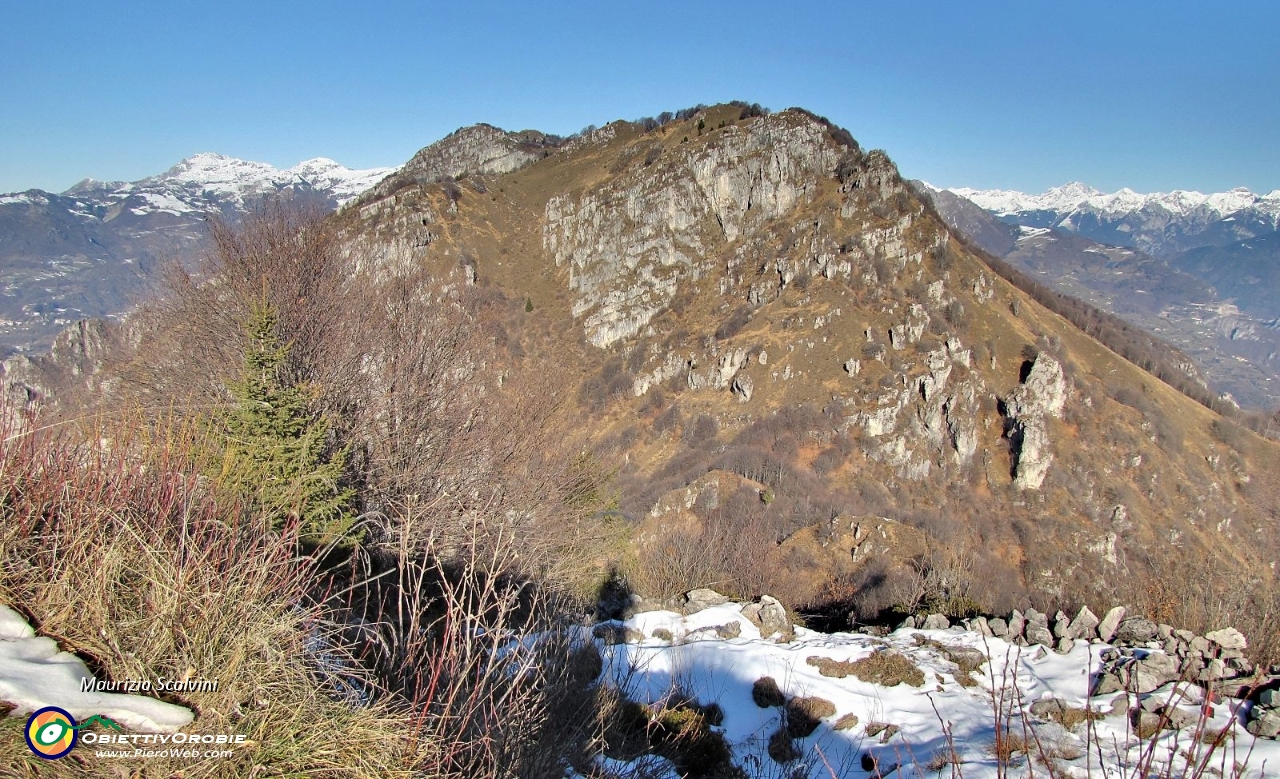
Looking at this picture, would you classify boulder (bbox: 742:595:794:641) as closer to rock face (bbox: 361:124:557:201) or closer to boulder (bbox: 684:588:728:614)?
boulder (bbox: 684:588:728:614)

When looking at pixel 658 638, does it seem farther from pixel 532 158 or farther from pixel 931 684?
pixel 532 158

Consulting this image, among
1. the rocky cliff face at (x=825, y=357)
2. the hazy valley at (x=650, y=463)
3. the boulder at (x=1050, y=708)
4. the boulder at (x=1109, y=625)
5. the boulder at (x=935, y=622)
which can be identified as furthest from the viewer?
the rocky cliff face at (x=825, y=357)

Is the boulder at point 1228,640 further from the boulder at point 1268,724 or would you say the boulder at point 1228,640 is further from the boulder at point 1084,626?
the boulder at point 1268,724

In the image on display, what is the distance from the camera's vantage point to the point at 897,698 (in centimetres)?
778

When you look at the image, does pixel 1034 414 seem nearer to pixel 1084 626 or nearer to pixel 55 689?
pixel 1084 626

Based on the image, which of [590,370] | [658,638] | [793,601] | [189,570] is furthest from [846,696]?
[590,370]

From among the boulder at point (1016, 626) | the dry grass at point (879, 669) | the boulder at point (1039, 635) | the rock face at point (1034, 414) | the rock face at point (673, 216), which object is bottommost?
the rock face at point (1034, 414)

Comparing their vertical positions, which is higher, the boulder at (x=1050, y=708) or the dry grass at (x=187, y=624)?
the dry grass at (x=187, y=624)

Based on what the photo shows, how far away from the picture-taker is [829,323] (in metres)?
71.4

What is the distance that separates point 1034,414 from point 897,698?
6797cm

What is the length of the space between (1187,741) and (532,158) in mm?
134405

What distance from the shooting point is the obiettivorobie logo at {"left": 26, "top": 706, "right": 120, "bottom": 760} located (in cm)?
199

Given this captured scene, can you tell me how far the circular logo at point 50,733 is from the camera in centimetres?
199

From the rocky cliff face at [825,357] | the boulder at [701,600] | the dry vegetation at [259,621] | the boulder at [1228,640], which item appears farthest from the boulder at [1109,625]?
the rocky cliff face at [825,357]
